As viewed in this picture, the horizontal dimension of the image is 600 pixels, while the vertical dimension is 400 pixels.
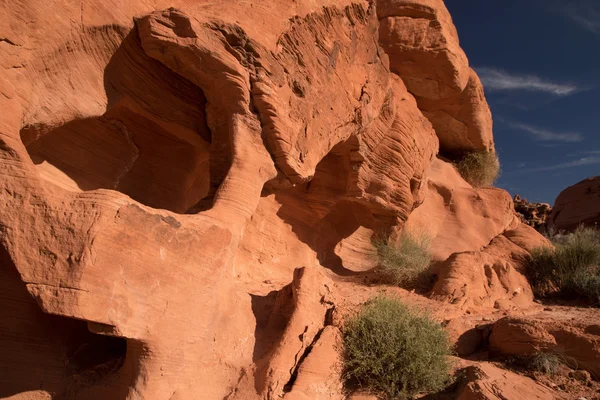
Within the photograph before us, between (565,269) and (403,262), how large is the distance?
3906 millimetres

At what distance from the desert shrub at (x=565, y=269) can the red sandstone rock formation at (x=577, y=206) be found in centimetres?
873

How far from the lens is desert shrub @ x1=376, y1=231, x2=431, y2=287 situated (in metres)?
8.47

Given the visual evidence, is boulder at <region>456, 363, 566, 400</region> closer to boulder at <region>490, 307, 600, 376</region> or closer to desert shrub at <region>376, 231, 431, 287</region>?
boulder at <region>490, 307, 600, 376</region>

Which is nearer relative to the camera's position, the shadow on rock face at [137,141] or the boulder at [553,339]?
the shadow on rock face at [137,141]

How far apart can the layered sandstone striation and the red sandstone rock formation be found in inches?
472

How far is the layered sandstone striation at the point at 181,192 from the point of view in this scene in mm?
3586

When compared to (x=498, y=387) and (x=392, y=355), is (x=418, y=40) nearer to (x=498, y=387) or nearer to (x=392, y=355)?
(x=392, y=355)

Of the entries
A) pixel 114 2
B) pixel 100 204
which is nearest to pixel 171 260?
pixel 100 204

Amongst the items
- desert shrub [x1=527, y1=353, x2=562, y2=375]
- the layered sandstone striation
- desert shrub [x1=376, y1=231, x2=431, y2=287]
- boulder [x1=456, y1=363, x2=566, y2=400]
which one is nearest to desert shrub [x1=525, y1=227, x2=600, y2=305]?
the layered sandstone striation

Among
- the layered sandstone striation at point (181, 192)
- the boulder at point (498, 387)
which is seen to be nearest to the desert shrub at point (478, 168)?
the layered sandstone striation at point (181, 192)

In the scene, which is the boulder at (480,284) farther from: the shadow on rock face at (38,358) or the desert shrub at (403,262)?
the shadow on rock face at (38,358)

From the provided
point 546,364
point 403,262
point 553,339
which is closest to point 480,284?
point 403,262

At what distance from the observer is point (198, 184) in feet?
22.5

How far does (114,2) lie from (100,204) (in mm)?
2507
